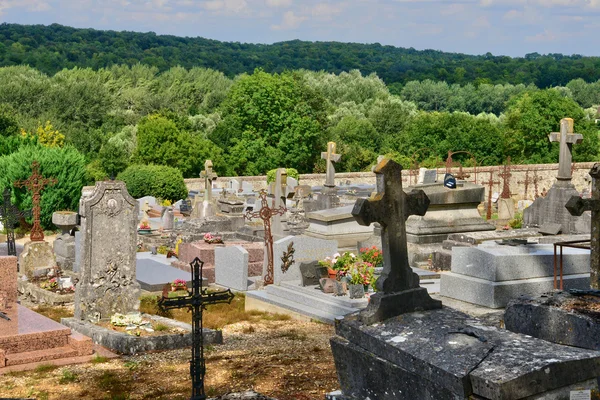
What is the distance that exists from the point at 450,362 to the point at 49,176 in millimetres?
26159

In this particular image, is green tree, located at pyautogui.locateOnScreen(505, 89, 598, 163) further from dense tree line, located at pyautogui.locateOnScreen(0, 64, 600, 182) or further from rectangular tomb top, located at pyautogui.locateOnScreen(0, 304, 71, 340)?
rectangular tomb top, located at pyautogui.locateOnScreen(0, 304, 71, 340)

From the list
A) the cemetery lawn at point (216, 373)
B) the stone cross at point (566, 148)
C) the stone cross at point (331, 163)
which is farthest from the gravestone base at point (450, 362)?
the stone cross at point (331, 163)

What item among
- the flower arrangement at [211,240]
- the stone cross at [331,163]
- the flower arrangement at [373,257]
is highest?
the stone cross at [331,163]

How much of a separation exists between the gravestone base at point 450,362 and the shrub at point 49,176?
23.9 m

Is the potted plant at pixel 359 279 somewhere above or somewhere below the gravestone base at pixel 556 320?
below

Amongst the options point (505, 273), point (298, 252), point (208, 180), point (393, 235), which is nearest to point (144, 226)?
point (208, 180)

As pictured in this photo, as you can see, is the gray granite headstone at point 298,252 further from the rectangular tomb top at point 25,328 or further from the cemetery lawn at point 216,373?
the rectangular tomb top at point 25,328

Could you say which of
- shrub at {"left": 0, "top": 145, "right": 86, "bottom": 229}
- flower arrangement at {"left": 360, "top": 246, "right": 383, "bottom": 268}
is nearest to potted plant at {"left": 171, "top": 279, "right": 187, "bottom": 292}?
flower arrangement at {"left": 360, "top": 246, "right": 383, "bottom": 268}

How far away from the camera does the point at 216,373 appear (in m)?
10.1

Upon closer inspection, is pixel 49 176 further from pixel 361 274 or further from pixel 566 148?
pixel 361 274

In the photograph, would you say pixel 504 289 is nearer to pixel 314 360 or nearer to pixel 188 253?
pixel 314 360

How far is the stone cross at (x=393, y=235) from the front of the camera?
679 cm

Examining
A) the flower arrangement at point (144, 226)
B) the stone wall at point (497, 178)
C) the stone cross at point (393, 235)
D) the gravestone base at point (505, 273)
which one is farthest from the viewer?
the stone wall at point (497, 178)

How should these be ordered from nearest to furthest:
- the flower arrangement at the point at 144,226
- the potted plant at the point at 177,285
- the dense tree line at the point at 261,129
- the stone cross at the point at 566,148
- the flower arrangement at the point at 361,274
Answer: the flower arrangement at the point at 361,274 < the potted plant at the point at 177,285 < the stone cross at the point at 566,148 < the flower arrangement at the point at 144,226 < the dense tree line at the point at 261,129
